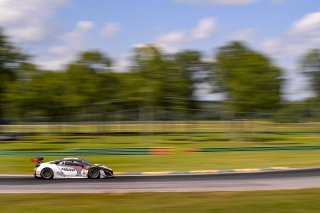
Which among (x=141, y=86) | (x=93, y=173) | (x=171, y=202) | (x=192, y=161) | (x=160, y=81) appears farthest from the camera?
(x=160, y=81)


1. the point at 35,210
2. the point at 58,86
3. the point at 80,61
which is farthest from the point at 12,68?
the point at 35,210

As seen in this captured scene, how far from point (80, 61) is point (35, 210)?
7255cm

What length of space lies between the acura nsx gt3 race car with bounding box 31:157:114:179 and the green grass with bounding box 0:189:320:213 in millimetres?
3478

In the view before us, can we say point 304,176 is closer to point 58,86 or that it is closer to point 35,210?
point 35,210

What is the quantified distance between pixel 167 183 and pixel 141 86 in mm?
55506

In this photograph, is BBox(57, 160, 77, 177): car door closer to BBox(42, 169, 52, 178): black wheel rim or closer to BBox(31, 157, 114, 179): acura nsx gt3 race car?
BBox(31, 157, 114, 179): acura nsx gt3 race car

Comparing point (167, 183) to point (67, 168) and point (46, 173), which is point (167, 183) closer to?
point (67, 168)

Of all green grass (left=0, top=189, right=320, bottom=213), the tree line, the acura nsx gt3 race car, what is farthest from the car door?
the tree line

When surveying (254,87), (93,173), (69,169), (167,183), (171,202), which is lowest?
(171,202)

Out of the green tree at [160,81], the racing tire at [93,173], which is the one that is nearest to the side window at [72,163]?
the racing tire at [93,173]

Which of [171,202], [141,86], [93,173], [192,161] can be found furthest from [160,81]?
[171,202]

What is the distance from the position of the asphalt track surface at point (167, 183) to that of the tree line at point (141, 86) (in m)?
29.0

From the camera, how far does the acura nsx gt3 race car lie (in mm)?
18984

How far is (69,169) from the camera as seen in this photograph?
750 inches
